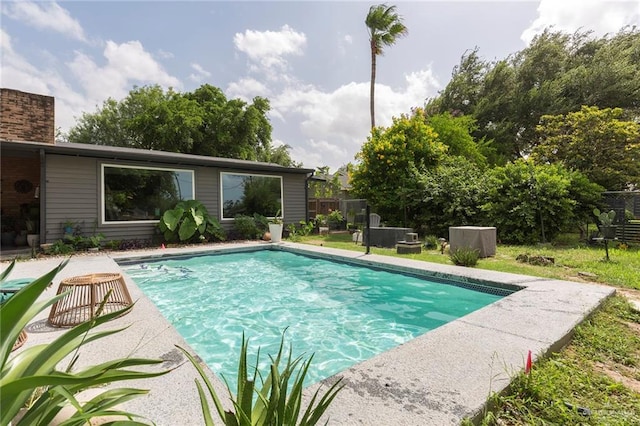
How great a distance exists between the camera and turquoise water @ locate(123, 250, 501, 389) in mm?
3521

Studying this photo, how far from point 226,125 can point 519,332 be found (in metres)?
21.5

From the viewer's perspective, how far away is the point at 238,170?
11.0 meters

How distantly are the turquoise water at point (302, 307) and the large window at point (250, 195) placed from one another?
3.91 metres

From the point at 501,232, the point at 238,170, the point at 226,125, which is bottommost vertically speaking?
the point at 501,232

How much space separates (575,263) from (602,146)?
783 centimetres

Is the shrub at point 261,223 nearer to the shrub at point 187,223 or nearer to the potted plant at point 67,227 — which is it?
the shrub at point 187,223

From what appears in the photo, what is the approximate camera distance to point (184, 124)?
65.0 ft

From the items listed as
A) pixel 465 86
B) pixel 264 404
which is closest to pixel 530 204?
pixel 264 404

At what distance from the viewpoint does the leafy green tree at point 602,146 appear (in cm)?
1073

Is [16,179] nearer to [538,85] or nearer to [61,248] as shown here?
[61,248]

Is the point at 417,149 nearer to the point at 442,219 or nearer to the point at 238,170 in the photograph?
the point at 442,219

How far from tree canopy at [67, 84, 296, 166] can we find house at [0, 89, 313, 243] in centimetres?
1123

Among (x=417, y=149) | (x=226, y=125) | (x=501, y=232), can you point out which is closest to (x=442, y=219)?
(x=501, y=232)

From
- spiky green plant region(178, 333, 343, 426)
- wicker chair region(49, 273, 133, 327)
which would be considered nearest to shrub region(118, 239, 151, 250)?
wicker chair region(49, 273, 133, 327)
